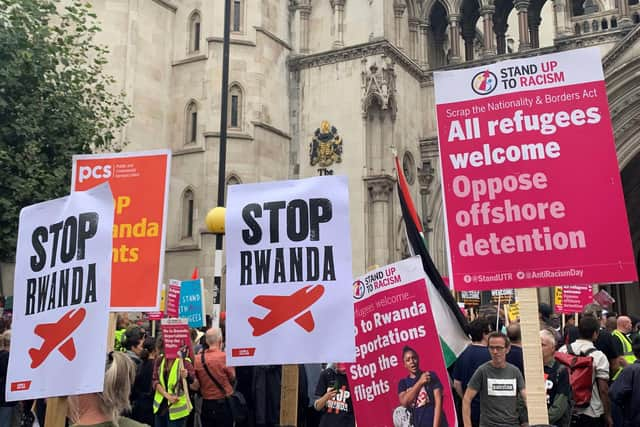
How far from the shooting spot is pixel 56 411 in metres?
3.88

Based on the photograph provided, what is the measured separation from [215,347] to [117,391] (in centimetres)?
419

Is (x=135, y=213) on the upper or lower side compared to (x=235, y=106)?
lower

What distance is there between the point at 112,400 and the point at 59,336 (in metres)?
0.87

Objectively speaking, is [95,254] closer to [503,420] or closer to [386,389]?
A: [386,389]

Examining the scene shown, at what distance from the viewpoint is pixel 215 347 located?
24.3 feet

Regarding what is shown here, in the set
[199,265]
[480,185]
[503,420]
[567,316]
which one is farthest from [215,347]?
[199,265]

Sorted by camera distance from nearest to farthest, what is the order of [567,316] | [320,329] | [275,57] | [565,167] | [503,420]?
[565,167]
[320,329]
[503,420]
[567,316]
[275,57]

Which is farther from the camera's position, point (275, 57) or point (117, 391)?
point (275, 57)

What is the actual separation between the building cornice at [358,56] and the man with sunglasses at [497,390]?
677 inches

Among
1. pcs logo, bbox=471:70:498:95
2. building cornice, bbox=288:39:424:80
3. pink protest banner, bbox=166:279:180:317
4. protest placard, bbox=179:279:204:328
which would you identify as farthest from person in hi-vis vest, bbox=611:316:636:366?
building cornice, bbox=288:39:424:80

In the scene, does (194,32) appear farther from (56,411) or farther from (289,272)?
(56,411)

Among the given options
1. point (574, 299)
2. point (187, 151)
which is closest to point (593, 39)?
point (574, 299)

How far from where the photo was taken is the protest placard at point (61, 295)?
3.72 metres

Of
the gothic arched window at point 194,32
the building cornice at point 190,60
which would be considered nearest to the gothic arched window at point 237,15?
the gothic arched window at point 194,32
